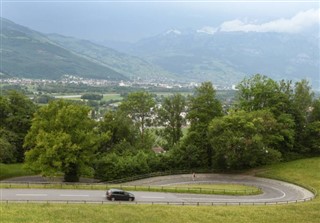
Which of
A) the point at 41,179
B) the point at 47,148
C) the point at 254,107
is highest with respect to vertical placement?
the point at 254,107

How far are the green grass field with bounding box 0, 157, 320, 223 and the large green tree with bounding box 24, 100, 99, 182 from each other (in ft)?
54.9

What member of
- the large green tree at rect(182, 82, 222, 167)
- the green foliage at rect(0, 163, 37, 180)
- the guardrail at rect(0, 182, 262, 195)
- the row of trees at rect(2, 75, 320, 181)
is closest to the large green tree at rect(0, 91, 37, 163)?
the green foliage at rect(0, 163, 37, 180)

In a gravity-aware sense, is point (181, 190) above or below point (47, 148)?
below

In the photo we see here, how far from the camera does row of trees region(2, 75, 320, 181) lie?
56031mm

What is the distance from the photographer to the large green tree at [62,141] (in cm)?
5259

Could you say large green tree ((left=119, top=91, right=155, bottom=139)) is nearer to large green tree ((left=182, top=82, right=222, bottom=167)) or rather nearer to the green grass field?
large green tree ((left=182, top=82, right=222, bottom=167))

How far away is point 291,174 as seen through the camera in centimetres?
5888

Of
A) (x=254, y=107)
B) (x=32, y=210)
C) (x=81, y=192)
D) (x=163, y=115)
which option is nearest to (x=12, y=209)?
(x=32, y=210)

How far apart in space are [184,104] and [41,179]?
27.7 metres

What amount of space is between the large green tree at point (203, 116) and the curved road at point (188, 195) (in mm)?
6450

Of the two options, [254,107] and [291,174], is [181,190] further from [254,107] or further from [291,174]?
[254,107]

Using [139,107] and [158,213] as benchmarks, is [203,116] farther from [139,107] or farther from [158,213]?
[158,213]

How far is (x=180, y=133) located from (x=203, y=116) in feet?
29.8

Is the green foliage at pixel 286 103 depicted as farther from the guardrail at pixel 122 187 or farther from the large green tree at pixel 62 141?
the large green tree at pixel 62 141
